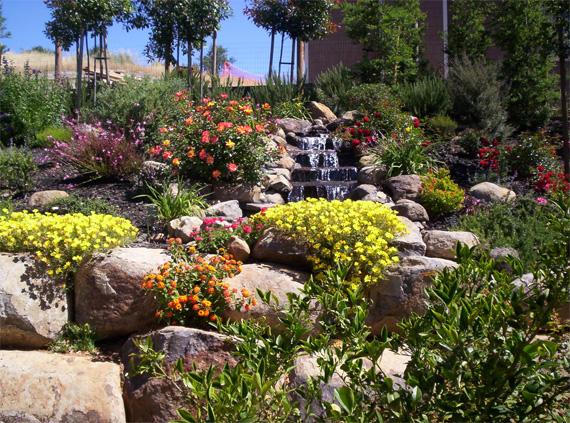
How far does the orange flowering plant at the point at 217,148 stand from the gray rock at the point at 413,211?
177 cm

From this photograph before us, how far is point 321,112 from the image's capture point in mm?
11398

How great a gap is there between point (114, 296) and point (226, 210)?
7.37 feet

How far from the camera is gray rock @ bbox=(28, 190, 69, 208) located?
23.5 feet

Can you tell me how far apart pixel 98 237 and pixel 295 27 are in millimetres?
9848

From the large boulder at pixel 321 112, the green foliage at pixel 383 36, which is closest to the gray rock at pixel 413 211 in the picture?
the large boulder at pixel 321 112

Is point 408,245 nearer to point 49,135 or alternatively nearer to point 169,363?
point 169,363

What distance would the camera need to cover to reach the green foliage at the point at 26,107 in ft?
34.1

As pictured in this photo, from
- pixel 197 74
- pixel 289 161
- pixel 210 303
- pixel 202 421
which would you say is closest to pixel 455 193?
pixel 289 161

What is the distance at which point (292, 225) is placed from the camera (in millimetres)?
5332

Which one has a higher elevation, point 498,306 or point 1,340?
point 498,306

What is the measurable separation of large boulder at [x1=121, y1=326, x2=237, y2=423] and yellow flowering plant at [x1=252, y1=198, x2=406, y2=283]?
1.19 m

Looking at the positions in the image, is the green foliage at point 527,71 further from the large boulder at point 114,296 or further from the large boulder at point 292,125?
the large boulder at point 114,296

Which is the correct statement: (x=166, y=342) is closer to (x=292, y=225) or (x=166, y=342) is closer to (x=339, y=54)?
(x=292, y=225)

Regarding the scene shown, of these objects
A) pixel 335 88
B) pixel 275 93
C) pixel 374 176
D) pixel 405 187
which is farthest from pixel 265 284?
pixel 335 88
